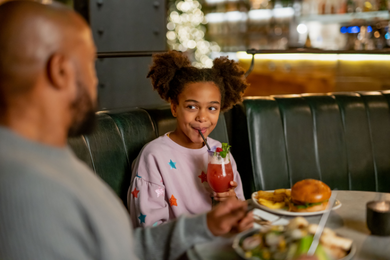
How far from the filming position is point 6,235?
0.64 m

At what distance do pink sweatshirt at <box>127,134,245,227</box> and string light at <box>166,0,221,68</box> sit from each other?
700 cm

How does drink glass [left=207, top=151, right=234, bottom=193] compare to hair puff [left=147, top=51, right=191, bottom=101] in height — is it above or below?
below

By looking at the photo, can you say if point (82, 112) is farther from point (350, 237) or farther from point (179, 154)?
point (179, 154)

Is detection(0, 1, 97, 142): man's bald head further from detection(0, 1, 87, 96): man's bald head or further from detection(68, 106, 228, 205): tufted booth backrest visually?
detection(68, 106, 228, 205): tufted booth backrest

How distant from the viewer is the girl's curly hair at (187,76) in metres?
1.85

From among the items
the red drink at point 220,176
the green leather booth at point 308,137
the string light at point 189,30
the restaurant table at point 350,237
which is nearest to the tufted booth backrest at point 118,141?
the green leather booth at point 308,137

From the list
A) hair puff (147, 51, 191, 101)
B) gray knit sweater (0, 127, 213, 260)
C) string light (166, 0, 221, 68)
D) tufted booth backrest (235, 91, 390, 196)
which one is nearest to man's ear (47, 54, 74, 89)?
gray knit sweater (0, 127, 213, 260)

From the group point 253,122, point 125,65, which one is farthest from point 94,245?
point 125,65

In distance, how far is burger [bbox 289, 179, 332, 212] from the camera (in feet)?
4.39

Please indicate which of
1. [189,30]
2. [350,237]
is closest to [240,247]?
[350,237]

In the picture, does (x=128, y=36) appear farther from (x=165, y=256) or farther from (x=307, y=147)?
(x=165, y=256)

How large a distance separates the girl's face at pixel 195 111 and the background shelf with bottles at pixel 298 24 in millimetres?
3329

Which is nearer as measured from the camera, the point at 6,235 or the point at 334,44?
the point at 6,235

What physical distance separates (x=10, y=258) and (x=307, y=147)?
6.62 ft
